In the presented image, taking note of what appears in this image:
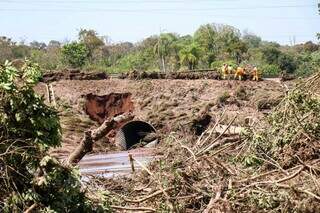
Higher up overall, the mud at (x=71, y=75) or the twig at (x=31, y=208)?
the twig at (x=31, y=208)

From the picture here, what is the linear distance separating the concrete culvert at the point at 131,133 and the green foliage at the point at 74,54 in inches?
691

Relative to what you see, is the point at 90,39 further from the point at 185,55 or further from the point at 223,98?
the point at 223,98

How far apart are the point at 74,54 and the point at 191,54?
8.04 m

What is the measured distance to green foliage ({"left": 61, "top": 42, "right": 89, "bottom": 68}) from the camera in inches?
1551

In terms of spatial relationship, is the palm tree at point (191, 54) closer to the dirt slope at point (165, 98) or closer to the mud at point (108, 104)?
the dirt slope at point (165, 98)

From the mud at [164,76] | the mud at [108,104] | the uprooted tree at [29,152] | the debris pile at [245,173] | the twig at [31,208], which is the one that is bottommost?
→ the mud at [108,104]

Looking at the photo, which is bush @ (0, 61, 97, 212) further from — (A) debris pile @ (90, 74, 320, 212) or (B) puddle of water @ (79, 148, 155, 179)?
(B) puddle of water @ (79, 148, 155, 179)

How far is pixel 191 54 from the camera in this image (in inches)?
1686

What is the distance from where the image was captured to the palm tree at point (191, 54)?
42.8m

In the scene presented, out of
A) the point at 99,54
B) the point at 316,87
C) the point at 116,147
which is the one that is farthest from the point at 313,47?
the point at 316,87

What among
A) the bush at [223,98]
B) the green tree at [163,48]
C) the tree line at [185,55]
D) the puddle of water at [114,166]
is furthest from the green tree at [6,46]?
the puddle of water at [114,166]

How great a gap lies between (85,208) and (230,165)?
2.55 meters

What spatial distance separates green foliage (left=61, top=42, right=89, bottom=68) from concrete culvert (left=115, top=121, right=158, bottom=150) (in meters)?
17.5

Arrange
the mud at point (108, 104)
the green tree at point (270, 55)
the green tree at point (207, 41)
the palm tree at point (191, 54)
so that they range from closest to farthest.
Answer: the mud at point (108, 104) → the palm tree at point (191, 54) → the green tree at point (207, 41) → the green tree at point (270, 55)
